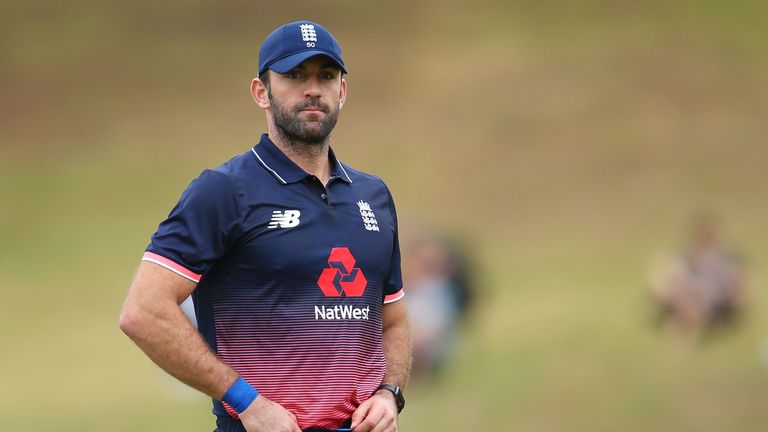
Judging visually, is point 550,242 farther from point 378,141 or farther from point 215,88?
point 215,88

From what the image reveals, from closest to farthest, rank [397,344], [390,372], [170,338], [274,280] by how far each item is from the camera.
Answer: [170,338]
[274,280]
[390,372]
[397,344]

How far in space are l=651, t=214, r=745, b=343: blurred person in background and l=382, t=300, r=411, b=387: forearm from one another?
4.66 meters

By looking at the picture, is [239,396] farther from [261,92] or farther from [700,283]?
[700,283]

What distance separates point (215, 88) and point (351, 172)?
188 inches

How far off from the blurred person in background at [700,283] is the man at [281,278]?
4.92 meters

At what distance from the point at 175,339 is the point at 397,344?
78cm

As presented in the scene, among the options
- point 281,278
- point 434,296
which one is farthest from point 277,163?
point 434,296

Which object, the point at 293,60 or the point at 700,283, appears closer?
the point at 293,60

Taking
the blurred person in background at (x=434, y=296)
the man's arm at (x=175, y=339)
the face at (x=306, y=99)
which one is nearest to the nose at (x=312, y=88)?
the face at (x=306, y=99)

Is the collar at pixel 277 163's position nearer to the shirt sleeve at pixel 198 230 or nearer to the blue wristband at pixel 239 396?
the shirt sleeve at pixel 198 230

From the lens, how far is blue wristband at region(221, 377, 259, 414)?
2.93 metres

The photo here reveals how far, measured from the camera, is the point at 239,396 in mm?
2934

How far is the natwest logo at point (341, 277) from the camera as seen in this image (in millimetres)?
3076

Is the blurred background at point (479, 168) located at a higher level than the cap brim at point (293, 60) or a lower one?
lower
